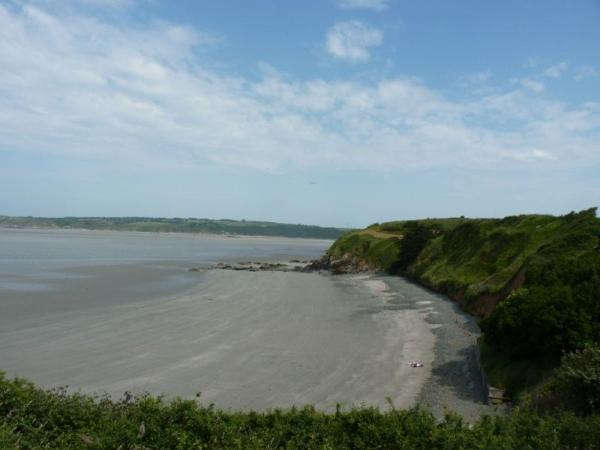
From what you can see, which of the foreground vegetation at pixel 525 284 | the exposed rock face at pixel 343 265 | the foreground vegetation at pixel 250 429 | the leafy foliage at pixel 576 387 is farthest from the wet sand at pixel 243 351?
the exposed rock face at pixel 343 265

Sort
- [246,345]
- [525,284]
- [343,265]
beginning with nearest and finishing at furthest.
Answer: [525,284] → [246,345] → [343,265]

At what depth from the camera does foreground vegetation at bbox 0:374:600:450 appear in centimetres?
888

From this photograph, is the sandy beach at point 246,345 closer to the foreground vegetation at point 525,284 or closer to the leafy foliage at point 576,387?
the foreground vegetation at point 525,284

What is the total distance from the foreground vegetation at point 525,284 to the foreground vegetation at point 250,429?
669 cm

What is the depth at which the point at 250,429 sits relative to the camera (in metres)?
9.91

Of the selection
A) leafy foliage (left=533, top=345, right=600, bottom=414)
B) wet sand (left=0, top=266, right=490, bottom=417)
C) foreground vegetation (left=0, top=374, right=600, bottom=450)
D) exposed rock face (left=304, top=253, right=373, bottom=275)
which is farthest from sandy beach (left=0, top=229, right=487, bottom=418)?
exposed rock face (left=304, top=253, right=373, bottom=275)

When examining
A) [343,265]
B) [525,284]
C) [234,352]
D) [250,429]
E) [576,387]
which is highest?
[525,284]

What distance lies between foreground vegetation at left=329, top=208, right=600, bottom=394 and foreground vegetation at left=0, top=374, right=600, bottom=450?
669 centimetres

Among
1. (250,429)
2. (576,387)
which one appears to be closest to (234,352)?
(250,429)

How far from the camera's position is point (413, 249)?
227 ft

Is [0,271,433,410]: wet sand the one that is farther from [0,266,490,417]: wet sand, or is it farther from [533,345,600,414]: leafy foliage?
[533,345,600,414]: leafy foliage

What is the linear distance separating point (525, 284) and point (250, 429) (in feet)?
57.0

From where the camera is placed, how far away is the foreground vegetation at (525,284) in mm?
16688

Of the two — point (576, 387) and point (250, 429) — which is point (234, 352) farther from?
point (576, 387)
